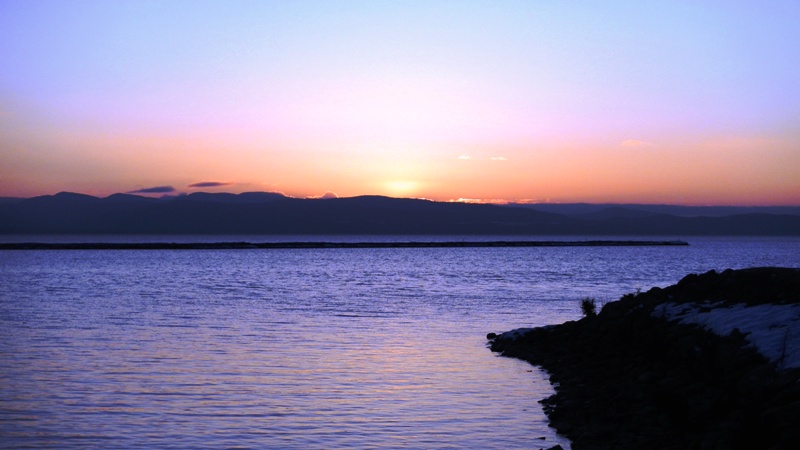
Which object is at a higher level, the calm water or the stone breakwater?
the stone breakwater

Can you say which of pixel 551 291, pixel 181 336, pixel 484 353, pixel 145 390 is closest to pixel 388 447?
pixel 145 390

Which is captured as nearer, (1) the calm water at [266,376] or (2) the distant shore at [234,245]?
(1) the calm water at [266,376]

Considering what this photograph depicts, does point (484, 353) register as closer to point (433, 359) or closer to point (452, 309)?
A: point (433, 359)

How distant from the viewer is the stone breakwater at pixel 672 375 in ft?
34.1

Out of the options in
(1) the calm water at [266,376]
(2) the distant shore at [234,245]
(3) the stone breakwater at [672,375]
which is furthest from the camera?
(2) the distant shore at [234,245]

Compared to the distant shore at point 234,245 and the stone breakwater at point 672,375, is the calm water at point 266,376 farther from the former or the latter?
the distant shore at point 234,245

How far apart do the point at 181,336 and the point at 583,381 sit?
1232 cm

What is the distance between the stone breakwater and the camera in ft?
34.1

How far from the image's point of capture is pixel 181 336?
78.6ft

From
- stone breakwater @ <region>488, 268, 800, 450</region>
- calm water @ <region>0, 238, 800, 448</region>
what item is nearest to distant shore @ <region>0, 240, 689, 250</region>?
calm water @ <region>0, 238, 800, 448</region>

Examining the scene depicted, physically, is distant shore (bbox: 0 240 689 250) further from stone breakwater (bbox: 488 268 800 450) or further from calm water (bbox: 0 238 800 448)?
stone breakwater (bbox: 488 268 800 450)

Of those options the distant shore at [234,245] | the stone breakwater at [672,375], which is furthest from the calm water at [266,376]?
the distant shore at [234,245]

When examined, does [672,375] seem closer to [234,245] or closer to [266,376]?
[266,376]

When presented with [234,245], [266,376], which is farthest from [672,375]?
[234,245]
